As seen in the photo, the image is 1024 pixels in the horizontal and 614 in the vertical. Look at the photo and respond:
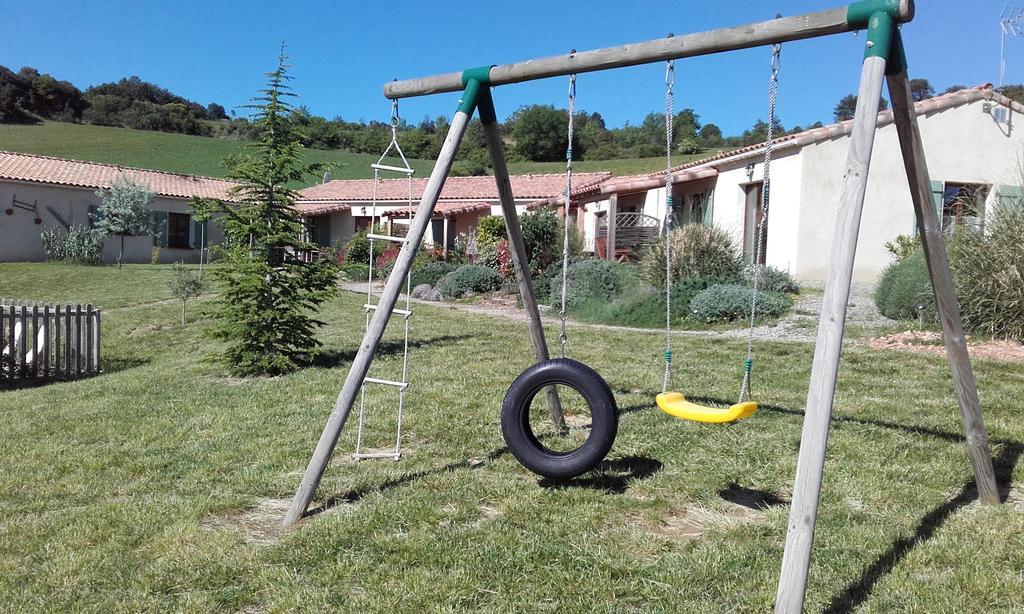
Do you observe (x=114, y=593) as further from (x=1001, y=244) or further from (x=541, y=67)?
(x=1001, y=244)

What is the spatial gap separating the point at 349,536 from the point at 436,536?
42cm

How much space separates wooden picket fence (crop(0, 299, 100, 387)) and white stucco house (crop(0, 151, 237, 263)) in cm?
1383

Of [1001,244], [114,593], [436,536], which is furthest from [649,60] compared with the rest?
[1001,244]

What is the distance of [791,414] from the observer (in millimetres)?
5605

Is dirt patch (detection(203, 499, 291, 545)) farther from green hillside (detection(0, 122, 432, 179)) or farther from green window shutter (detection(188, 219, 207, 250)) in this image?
green hillside (detection(0, 122, 432, 179))

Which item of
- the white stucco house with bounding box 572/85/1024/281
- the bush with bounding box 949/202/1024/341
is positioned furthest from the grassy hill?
the bush with bounding box 949/202/1024/341

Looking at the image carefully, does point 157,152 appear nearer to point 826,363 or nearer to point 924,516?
point 924,516

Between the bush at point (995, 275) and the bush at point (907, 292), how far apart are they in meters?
0.75

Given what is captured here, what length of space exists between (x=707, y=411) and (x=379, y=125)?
78.5 meters

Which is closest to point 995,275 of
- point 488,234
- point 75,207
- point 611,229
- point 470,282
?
point 611,229

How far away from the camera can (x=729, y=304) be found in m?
11.6

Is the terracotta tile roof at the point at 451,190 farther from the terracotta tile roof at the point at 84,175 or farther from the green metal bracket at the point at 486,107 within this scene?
the green metal bracket at the point at 486,107

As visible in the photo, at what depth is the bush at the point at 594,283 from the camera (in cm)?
1402

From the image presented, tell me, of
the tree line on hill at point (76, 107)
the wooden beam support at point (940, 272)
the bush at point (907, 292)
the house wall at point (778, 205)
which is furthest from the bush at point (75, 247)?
the tree line on hill at point (76, 107)
